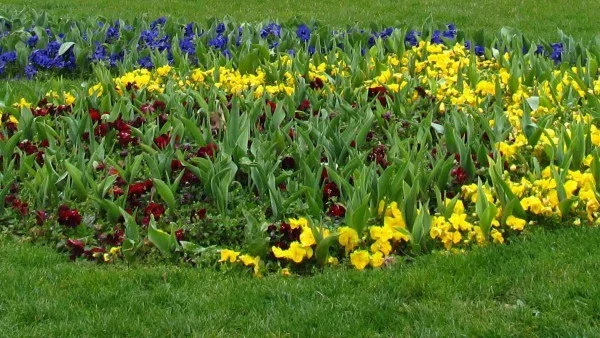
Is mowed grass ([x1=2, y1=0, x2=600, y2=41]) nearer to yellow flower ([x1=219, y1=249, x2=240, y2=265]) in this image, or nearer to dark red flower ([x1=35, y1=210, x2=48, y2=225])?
dark red flower ([x1=35, y1=210, x2=48, y2=225])

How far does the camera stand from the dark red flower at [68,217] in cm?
530

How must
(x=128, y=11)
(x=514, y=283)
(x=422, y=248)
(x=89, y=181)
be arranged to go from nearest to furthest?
1. (x=514, y=283)
2. (x=422, y=248)
3. (x=89, y=181)
4. (x=128, y=11)

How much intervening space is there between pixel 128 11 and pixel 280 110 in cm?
684

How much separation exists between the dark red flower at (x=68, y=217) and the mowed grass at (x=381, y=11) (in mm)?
6031

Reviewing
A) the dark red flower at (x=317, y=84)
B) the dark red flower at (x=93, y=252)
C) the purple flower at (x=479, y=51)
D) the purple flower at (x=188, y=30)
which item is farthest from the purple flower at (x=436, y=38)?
the dark red flower at (x=93, y=252)

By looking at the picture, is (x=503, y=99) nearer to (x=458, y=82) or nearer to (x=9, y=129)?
(x=458, y=82)

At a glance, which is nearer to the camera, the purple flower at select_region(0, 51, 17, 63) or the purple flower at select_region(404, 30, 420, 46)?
the purple flower at select_region(0, 51, 17, 63)

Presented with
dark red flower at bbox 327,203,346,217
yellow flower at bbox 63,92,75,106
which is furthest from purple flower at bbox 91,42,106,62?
dark red flower at bbox 327,203,346,217

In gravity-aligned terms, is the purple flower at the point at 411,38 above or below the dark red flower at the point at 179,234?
above

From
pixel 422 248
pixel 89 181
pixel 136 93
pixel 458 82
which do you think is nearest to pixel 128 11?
pixel 136 93

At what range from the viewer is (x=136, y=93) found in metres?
7.21

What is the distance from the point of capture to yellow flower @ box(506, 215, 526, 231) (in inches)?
199

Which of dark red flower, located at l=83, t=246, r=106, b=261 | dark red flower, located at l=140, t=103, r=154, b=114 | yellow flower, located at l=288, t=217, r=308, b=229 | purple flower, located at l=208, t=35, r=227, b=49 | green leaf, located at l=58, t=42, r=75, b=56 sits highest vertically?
purple flower, located at l=208, t=35, r=227, b=49

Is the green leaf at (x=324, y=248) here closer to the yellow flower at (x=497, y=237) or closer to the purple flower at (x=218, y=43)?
the yellow flower at (x=497, y=237)
